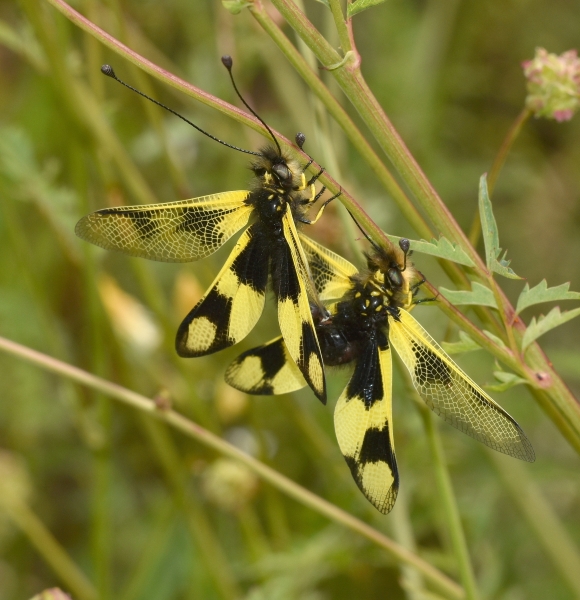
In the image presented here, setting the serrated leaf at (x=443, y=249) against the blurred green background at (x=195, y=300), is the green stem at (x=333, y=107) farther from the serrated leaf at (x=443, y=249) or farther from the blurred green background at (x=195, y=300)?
the blurred green background at (x=195, y=300)

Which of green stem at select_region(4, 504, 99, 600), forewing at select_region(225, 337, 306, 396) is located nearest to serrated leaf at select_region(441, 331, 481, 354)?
forewing at select_region(225, 337, 306, 396)

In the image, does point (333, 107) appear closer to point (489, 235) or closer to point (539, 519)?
point (489, 235)

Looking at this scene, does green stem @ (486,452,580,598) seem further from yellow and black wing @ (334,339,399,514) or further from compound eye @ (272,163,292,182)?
compound eye @ (272,163,292,182)

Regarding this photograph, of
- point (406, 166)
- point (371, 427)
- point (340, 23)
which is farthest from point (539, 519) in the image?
point (340, 23)

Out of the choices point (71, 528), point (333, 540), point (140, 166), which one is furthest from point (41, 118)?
point (333, 540)

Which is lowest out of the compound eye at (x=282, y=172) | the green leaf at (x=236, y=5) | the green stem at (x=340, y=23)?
the green leaf at (x=236, y=5)

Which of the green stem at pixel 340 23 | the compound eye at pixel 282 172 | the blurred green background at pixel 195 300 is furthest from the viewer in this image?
the blurred green background at pixel 195 300

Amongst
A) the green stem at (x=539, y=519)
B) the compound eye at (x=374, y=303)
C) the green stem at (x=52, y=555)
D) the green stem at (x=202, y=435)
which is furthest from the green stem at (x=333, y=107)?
the green stem at (x=52, y=555)
